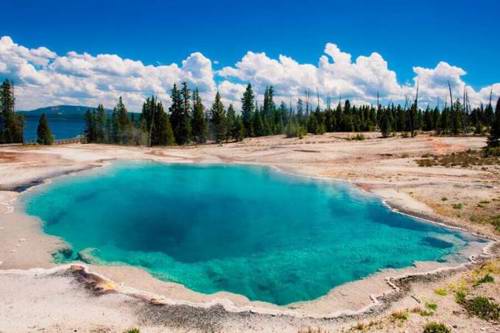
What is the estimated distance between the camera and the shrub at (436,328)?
1271cm

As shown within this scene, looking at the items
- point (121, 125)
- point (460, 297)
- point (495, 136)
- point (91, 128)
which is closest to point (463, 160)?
point (495, 136)

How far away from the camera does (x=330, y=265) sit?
70.0 feet

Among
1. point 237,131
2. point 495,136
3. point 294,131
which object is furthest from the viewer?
point 294,131

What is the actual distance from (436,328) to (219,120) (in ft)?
272

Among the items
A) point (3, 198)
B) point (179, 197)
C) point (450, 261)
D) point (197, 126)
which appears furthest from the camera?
point (197, 126)

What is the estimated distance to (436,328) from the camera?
42.1ft

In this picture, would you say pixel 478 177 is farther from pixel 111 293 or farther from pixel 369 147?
pixel 111 293

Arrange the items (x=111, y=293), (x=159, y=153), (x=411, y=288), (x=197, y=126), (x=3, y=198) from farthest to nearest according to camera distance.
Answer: (x=197, y=126), (x=159, y=153), (x=3, y=198), (x=411, y=288), (x=111, y=293)

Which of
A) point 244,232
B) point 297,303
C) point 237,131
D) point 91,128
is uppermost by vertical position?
point 91,128

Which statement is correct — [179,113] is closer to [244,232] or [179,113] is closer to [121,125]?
[121,125]

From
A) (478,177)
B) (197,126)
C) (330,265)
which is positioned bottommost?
(330,265)

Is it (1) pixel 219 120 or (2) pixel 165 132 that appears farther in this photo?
(1) pixel 219 120

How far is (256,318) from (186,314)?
271cm

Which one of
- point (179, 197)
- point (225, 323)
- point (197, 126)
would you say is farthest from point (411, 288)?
point (197, 126)
